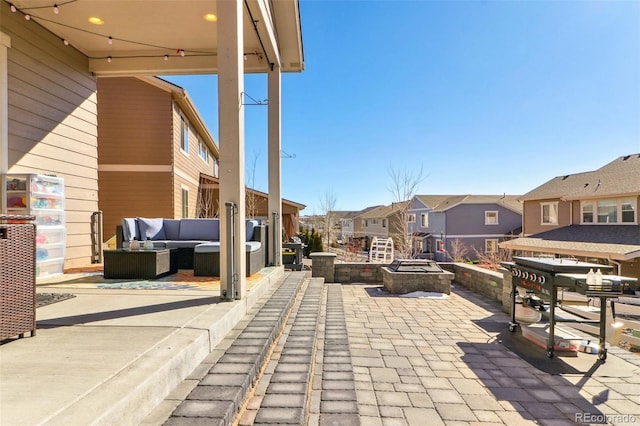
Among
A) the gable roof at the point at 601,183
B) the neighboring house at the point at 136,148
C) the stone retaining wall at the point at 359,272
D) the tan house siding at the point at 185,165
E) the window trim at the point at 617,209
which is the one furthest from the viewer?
the gable roof at the point at 601,183

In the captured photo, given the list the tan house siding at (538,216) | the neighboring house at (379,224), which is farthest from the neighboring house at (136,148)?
the neighboring house at (379,224)

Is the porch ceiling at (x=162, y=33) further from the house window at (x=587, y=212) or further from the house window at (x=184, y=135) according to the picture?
the house window at (x=587, y=212)

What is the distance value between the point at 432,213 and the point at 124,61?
24333 mm

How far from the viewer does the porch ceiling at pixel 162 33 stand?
14.5ft

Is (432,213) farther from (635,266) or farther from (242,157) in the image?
(242,157)

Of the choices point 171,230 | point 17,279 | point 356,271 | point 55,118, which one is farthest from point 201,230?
point 17,279

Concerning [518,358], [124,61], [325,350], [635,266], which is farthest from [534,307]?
[635,266]

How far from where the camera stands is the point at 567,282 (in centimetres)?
298

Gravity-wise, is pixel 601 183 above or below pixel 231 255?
above

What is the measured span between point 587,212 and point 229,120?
17447 millimetres

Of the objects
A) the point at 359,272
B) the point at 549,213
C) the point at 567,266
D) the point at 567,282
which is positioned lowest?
the point at 359,272

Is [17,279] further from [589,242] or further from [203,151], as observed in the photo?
[589,242]

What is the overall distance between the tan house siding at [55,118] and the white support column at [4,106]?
0.05 m

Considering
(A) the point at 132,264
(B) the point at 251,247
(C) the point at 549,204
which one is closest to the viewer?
(A) the point at 132,264
